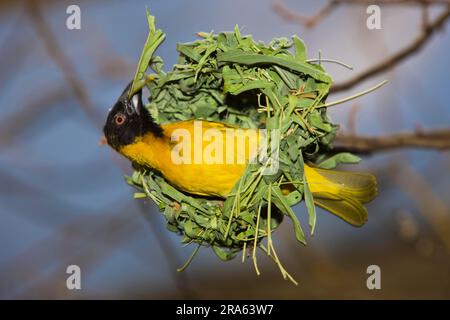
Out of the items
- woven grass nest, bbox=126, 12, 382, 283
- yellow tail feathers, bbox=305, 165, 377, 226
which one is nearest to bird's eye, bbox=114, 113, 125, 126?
woven grass nest, bbox=126, 12, 382, 283

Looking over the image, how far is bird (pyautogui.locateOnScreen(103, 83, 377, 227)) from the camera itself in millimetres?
1852

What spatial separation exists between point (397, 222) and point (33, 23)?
228 cm

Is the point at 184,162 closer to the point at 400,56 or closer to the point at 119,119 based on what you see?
the point at 119,119

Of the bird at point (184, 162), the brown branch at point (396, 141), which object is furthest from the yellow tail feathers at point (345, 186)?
the brown branch at point (396, 141)

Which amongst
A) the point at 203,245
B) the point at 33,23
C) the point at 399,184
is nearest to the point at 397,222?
the point at 399,184

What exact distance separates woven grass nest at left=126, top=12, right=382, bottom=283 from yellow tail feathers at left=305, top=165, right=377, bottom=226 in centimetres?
5

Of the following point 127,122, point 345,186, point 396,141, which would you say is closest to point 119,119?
point 127,122

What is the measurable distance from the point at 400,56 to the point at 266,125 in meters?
1.08

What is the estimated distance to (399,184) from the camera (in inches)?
120

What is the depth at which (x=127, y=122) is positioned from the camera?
1939mm

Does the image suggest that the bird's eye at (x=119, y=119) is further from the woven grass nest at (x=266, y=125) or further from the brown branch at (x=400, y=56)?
the brown branch at (x=400, y=56)

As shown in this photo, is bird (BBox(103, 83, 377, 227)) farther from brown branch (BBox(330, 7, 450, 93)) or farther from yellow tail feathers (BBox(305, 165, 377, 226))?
brown branch (BBox(330, 7, 450, 93))

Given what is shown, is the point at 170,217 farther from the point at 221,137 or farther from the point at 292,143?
the point at 292,143

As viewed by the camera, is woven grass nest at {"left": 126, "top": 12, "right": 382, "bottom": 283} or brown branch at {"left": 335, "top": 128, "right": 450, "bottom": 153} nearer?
woven grass nest at {"left": 126, "top": 12, "right": 382, "bottom": 283}
